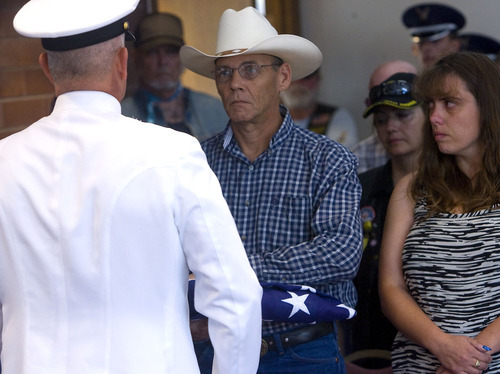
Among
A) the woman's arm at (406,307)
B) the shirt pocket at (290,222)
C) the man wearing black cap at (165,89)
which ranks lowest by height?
the woman's arm at (406,307)

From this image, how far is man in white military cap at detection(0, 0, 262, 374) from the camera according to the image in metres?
1.68

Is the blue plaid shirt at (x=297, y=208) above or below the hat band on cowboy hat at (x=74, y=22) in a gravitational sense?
below

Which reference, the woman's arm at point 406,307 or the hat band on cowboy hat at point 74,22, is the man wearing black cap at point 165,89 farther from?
the hat band on cowboy hat at point 74,22

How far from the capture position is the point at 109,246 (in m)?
1.67

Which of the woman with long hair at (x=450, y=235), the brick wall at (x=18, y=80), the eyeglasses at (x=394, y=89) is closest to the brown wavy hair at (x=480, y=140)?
the woman with long hair at (x=450, y=235)

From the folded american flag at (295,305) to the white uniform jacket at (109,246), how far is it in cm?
48

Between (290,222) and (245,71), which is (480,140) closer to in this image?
(290,222)

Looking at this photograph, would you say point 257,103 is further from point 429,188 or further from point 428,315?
point 428,315

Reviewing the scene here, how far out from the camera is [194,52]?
Result: 2.76 m

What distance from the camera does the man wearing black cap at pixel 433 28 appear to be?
4.86m

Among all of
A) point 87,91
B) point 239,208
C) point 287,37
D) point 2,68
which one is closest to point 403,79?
point 287,37

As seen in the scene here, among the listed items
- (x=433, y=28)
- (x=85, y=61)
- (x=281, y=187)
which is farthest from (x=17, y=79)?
(x=433, y=28)

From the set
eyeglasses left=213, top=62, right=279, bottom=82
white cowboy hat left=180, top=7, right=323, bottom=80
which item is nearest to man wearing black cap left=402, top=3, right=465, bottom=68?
white cowboy hat left=180, top=7, right=323, bottom=80

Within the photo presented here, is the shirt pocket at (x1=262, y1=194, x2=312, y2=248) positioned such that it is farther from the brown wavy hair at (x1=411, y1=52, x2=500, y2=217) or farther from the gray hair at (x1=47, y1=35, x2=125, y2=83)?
the gray hair at (x1=47, y1=35, x2=125, y2=83)
